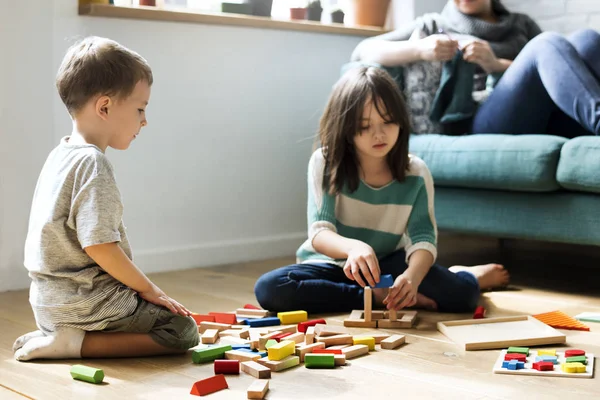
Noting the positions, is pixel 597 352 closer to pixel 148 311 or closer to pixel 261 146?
pixel 148 311

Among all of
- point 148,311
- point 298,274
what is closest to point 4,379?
point 148,311

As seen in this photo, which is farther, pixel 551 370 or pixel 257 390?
pixel 551 370

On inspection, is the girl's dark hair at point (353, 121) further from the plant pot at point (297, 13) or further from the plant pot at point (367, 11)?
the plant pot at point (367, 11)

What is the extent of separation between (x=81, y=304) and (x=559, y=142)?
147cm

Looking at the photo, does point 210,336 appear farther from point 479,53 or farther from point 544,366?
point 479,53

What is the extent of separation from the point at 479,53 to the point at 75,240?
1.64 meters

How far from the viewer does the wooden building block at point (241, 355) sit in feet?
5.34

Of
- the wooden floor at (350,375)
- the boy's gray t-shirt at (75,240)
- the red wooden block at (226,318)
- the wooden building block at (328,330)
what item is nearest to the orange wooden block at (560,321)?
the wooden floor at (350,375)

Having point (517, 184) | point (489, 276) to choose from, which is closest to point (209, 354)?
point (489, 276)

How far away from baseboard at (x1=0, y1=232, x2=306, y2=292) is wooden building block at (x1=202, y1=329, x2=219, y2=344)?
85cm

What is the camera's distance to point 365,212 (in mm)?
2211

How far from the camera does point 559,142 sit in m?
2.38

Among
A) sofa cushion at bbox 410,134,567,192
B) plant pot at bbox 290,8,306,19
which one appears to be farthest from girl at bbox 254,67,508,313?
plant pot at bbox 290,8,306,19

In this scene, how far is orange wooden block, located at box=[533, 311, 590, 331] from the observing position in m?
1.95
